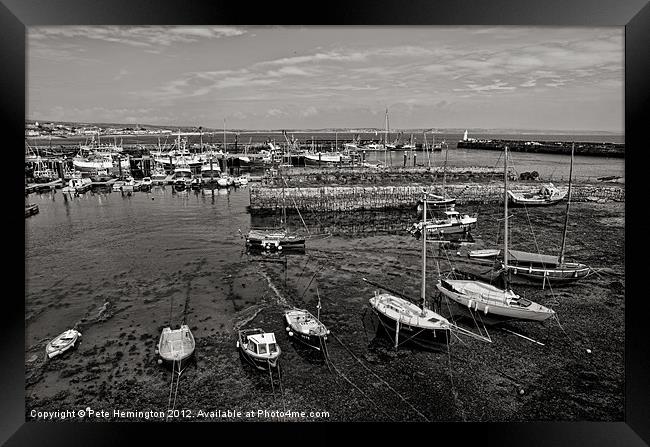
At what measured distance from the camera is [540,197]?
10961 mm

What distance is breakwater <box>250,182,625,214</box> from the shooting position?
11781mm

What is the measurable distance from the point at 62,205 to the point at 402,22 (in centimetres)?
977

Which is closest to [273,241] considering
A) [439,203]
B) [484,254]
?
[484,254]

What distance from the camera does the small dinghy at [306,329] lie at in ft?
17.7

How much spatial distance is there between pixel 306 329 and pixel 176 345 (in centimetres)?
148

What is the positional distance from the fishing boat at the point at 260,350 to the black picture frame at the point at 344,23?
3.44 ft

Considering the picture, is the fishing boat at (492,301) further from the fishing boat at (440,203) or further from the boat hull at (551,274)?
the fishing boat at (440,203)

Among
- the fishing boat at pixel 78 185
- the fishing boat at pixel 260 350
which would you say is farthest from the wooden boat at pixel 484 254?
the fishing boat at pixel 78 185

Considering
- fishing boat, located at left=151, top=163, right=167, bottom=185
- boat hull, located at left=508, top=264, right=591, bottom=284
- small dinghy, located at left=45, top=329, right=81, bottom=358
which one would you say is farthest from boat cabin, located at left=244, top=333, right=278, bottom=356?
fishing boat, located at left=151, top=163, right=167, bottom=185

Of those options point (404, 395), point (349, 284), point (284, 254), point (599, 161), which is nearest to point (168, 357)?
point (404, 395)

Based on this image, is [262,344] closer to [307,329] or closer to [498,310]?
[307,329]

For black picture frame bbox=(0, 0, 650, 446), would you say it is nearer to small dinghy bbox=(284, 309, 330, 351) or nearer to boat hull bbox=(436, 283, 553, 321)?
small dinghy bbox=(284, 309, 330, 351)

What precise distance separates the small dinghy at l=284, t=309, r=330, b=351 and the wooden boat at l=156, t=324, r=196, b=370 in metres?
1.17

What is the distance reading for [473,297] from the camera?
6.22 meters
